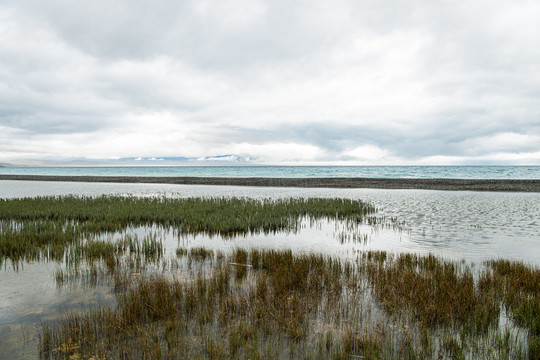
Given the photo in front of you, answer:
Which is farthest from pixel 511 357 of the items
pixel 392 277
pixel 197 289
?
pixel 197 289

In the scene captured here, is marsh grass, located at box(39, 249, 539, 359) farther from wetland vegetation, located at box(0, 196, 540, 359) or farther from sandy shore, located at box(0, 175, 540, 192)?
sandy shore, located at box(0, 175, 540, 192)

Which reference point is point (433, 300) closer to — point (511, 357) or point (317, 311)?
point (511, 357)

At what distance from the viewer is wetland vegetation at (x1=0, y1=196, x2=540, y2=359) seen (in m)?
4.50

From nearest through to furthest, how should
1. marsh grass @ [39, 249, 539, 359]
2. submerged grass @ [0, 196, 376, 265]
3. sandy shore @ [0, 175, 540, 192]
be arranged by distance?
marsh grass @ [39, 249, 539, 359] < submerged grass @ [0, 196, 376, 265] < sandy shore @ [0, 175, 540, 192]

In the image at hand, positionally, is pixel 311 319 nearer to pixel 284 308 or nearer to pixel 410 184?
pixel 284 308

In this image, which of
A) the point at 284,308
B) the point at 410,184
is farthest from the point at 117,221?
the point at 410,184

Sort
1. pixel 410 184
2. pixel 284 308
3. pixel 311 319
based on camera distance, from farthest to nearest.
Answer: pixel 410 184, pixel 284 308, pixel 311 319

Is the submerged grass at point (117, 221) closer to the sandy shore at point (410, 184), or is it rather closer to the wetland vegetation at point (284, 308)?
the wetland vegetation at point (284, 308)

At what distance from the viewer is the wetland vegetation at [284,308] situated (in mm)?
4500

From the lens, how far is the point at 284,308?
5.73m

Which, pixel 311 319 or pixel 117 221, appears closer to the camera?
pixel 311 319

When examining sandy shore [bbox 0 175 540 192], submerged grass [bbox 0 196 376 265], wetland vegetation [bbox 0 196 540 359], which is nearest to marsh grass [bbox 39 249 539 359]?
wetland vegetation [bbox 0 196 540 359]

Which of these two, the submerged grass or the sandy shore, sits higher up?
the sandy shore

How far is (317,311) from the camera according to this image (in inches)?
229
